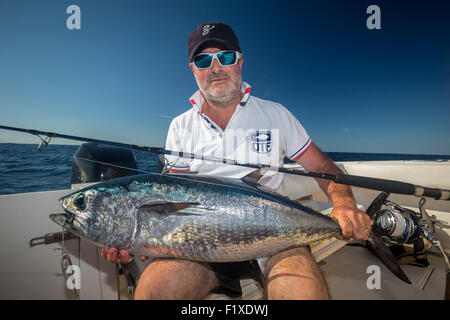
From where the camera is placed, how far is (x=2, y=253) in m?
1.59

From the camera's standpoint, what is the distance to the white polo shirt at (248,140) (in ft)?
6.52

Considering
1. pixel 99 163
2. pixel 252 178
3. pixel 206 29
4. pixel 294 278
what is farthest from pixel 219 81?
pixel 99 163

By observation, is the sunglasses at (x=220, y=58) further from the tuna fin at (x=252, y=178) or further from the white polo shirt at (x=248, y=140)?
the tuna fin at (x=252, y=178)

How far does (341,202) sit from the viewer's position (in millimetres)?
1552

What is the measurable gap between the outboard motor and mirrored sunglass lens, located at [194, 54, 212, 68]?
1.62 metres

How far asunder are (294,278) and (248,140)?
122 centimetres

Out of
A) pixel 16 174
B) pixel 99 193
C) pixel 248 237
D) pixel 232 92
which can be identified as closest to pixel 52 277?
pixel 99 193

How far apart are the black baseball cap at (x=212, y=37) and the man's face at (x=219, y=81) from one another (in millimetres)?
72

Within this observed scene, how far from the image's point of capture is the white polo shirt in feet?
6.52

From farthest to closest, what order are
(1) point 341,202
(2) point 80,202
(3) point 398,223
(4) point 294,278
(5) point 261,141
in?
1. (5) point 261,141
2. (3) point 398,223
3. (1) point 341,202
4. (2) point 80,202
5. (4) point 294,278

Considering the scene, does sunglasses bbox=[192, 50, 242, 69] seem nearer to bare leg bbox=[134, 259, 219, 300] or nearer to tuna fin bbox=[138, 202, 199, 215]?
tuna fin bbox=[138, 202, 199, 215]

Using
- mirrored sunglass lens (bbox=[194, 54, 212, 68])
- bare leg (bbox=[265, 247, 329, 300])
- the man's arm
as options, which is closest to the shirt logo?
the man's arm

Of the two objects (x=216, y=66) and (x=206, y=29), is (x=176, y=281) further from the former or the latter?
(x=206, y=29)
